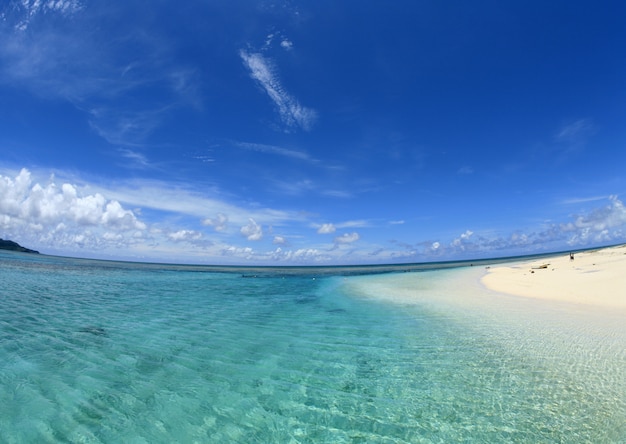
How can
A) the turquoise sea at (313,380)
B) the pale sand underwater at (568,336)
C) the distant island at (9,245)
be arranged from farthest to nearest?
1. the distant island at (9,245)
2. the pale sand underwater at (568,336)
3. the turquoise sea at (313,380)

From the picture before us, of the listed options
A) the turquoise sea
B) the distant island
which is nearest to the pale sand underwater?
the turquoise sea

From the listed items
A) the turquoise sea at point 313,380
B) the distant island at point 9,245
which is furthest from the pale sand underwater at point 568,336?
the distant island at point 9,245

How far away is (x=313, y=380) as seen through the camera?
6.95 m

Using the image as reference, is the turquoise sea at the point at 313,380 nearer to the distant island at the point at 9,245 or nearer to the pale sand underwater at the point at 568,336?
the pale sand underwater at the point at 568,336

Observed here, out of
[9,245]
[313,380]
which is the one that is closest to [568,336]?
[313,380]

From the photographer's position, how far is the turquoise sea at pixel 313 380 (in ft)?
15.9

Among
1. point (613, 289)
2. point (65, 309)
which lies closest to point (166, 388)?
point (65, 309)

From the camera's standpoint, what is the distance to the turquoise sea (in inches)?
191

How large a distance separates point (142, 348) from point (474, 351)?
407 inches

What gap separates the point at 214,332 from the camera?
11.4 metres

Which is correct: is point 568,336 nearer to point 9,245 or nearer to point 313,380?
point 313,380

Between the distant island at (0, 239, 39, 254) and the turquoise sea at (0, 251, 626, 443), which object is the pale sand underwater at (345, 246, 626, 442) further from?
the distant island at (0, 239, 39, 254)

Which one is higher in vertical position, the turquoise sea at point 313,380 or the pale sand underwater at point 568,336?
the pale sand underwater at point 568,336

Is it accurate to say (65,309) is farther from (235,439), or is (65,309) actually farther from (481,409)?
(481,409)
